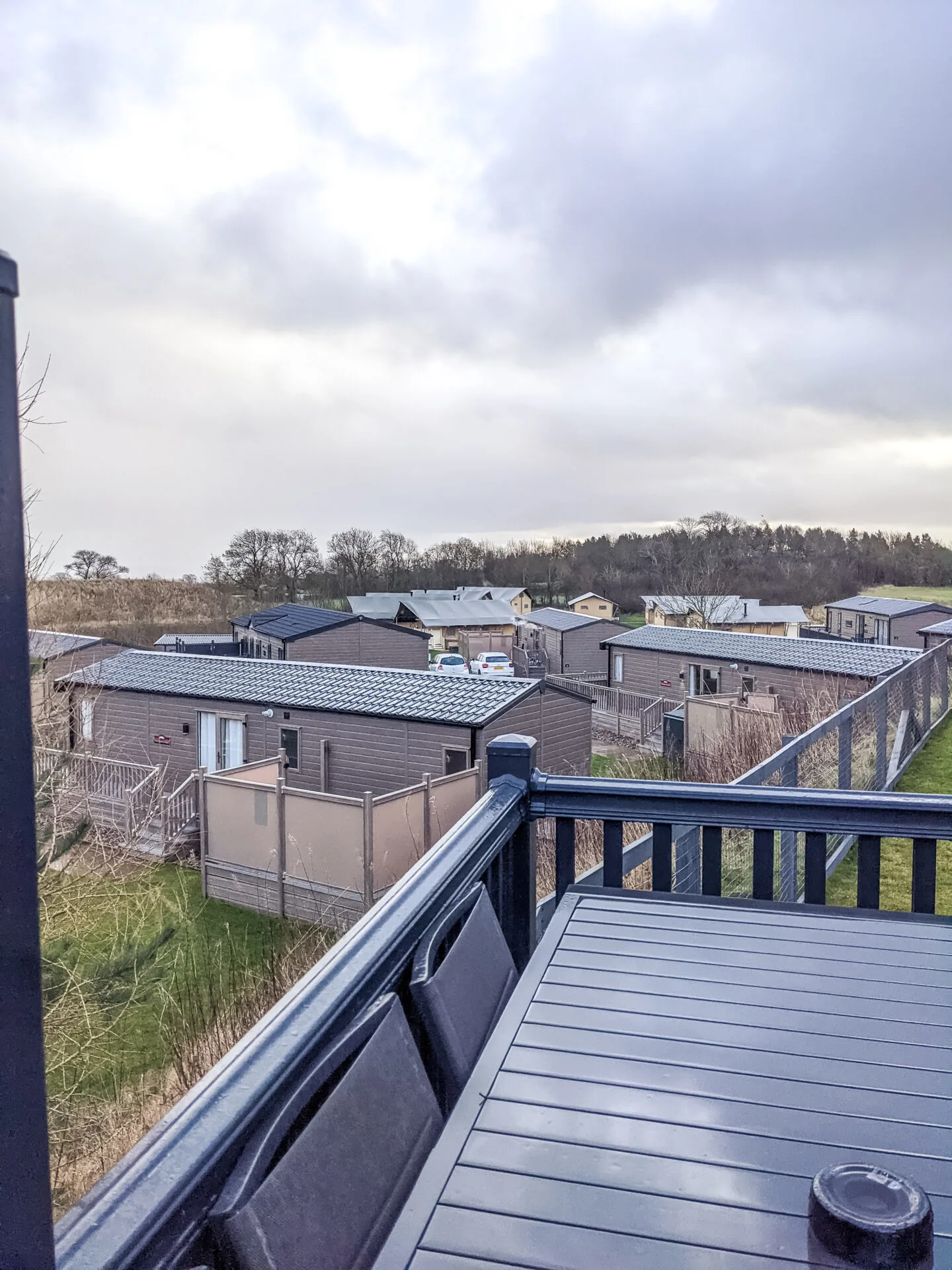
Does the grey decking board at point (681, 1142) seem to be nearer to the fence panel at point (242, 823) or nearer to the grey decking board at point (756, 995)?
the grey decking board at point (756, 995)

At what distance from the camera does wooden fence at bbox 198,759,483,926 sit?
33.2 ft

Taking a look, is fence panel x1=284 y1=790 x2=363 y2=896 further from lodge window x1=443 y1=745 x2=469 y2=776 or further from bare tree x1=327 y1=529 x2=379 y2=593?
bare tree x1=327 y1=529 x2=379 y2=593

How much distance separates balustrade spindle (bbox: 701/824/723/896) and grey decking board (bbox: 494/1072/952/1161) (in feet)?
3.97

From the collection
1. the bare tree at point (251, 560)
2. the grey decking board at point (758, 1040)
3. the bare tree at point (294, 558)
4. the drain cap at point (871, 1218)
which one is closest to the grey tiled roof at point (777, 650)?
the grey decking board at point (758, 1040)

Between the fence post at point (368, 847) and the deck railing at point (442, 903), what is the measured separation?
7359mm

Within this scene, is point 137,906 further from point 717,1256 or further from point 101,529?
point 717,1256

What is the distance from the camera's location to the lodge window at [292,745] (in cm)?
1550

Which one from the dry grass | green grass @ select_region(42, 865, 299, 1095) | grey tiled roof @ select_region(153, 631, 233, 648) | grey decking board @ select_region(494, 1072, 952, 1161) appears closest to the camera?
grey decking board @ select_region(494, 1072, 952, 1161)

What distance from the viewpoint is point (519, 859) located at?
2.60 meters

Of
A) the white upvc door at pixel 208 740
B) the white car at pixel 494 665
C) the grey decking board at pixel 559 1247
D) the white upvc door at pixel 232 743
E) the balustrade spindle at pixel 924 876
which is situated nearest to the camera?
the grey decking board at pixel 559 1247

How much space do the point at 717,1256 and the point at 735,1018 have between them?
69cm

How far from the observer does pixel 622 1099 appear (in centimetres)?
143

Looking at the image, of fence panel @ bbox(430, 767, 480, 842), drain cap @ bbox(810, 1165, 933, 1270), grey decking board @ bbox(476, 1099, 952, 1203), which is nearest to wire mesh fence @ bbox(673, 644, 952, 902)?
grey decking board @ bbox(476, 1099, 952, 1203)

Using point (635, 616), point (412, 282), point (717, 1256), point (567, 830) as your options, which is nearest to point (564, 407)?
point (412, 282)
